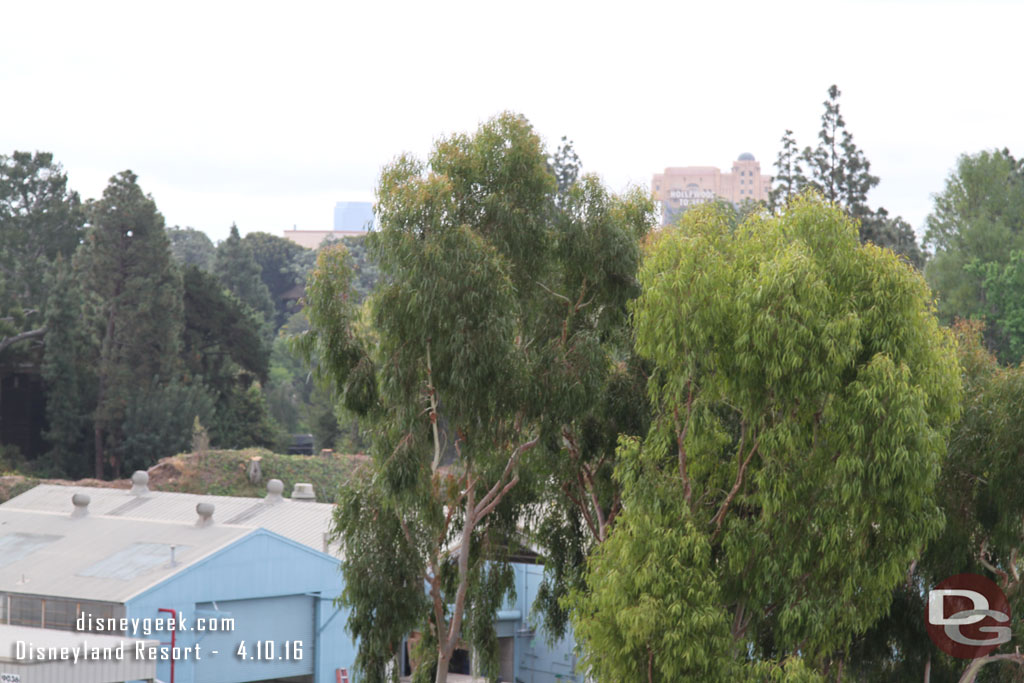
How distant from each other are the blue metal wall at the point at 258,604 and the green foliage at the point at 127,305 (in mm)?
27184

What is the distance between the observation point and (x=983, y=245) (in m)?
50.9

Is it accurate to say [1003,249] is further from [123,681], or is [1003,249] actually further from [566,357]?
[123,681]

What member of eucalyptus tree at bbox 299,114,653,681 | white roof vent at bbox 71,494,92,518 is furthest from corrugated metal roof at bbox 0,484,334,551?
eucalyptus tree at bbox 299,114,653,681

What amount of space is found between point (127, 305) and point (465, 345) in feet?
129

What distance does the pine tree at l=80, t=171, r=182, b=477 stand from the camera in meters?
49.8

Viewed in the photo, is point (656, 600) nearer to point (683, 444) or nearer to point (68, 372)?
point (683, 444)

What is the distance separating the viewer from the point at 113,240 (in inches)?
2023

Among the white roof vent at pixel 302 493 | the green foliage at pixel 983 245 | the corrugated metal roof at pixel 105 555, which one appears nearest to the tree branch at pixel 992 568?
the corrugated metal roof at pixel 105 555

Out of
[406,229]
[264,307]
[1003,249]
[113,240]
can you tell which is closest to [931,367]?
[406,229]

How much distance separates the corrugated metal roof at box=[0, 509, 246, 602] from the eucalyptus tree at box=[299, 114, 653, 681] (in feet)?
26.8

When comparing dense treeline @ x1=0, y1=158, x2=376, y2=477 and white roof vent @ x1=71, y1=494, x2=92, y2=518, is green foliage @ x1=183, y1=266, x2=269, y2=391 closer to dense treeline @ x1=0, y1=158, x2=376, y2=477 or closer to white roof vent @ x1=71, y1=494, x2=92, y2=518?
dense treeline @ x1=0, y1=158, x2=376, y2=477

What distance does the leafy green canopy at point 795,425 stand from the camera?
12375mm

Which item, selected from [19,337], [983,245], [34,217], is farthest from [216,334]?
[983,245]

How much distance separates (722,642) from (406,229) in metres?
6.33
